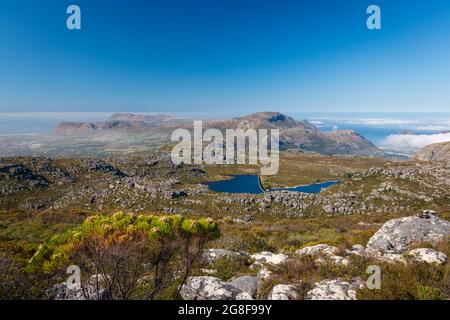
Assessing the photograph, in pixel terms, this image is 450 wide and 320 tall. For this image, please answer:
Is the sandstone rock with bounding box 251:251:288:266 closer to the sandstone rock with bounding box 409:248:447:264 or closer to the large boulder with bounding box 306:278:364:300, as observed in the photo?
the large boulder with bounding box 306:278:364:300

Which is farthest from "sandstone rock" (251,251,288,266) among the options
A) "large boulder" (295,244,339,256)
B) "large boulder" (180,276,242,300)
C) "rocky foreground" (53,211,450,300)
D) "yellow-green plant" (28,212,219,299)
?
"yellow-green plant" (28,212,219,299)

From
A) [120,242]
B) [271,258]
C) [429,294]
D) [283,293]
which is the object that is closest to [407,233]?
[271,258]

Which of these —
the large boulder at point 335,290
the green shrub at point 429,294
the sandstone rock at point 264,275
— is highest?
the green shrub at point 429,294

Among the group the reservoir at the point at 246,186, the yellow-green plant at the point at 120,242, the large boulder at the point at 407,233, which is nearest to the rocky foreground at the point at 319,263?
the large boulder at the point at 407,233

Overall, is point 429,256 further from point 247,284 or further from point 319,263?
point 247,284

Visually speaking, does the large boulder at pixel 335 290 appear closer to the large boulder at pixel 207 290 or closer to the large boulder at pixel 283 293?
the large boulder at pixel 283 293

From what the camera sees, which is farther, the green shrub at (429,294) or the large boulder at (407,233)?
the large boulder at (407,233)

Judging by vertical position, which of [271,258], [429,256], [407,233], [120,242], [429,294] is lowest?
[271,258]
